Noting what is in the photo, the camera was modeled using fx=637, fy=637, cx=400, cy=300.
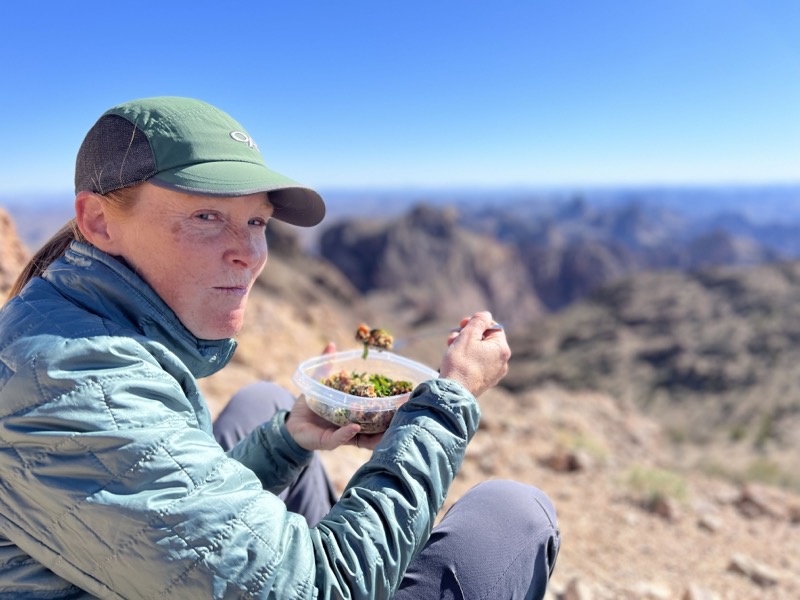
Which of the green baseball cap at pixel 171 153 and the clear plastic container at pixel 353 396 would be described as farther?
the clear plastic container at pixel 353 396

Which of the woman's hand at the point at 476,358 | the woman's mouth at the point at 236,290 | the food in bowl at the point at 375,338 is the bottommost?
the food in bowl at the point at 375,338

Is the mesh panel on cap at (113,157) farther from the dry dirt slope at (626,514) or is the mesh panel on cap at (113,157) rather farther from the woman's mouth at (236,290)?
the dry dirt slope at (626,514)

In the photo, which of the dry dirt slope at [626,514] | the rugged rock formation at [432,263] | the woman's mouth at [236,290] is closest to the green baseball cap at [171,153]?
the woman's mouth at [236,290]

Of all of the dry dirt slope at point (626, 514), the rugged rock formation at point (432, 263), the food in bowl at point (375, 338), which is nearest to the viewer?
the food in bowl at point (375, 338)

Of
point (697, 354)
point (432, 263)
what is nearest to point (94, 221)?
point (697, 354)

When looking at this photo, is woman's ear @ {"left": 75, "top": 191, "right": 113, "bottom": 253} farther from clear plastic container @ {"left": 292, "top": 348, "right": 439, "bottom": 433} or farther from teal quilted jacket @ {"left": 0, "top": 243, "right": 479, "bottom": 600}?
clear plastic container @ {"left": 292, "top": 348, "right": 439, "bottom": 433}

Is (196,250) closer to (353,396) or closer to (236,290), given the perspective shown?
(236,290)

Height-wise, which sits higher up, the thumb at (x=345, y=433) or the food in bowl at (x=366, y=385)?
the food in bowl at (x=366, y=385)

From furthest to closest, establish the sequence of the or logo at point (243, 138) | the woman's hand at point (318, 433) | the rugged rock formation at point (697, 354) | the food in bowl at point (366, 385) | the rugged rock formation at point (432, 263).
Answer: the rugged rock formation at point (432, 263) < the rugged rock formation at point (697, 354) < the food in bowl at point (366, 385) < the woman's hand at point (318, 433) < the or logo at point (243, 138)
